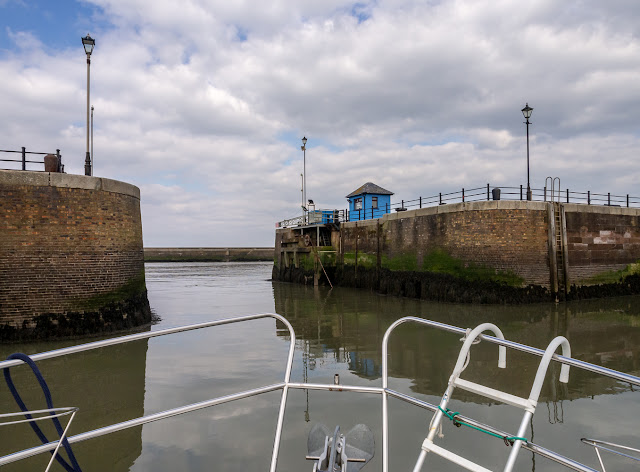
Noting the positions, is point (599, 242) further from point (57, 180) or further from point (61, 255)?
point (57, 180)

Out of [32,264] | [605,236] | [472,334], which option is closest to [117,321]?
[32,264]

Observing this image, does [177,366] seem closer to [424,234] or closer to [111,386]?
[111,386]

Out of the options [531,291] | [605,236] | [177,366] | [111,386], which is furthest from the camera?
[605,236]

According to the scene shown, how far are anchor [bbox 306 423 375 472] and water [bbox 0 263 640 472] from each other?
1.20 m

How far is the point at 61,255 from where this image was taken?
32.9 ft

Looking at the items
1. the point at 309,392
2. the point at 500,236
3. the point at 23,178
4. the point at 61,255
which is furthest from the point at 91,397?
the point at 500,236

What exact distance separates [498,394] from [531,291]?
14995 millimetres

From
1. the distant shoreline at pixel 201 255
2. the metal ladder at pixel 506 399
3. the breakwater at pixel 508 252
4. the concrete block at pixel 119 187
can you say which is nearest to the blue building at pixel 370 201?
the breakwater at pixel 508 252

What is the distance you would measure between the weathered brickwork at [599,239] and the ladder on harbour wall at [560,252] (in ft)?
1.97

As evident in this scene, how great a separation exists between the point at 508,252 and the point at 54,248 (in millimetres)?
13727

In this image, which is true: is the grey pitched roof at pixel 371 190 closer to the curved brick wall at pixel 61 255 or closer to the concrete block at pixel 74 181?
the curved brick wall at pixel 61 255

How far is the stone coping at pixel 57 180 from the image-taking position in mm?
9648

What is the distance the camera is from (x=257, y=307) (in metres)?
16.1

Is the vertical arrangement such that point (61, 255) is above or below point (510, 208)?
below
